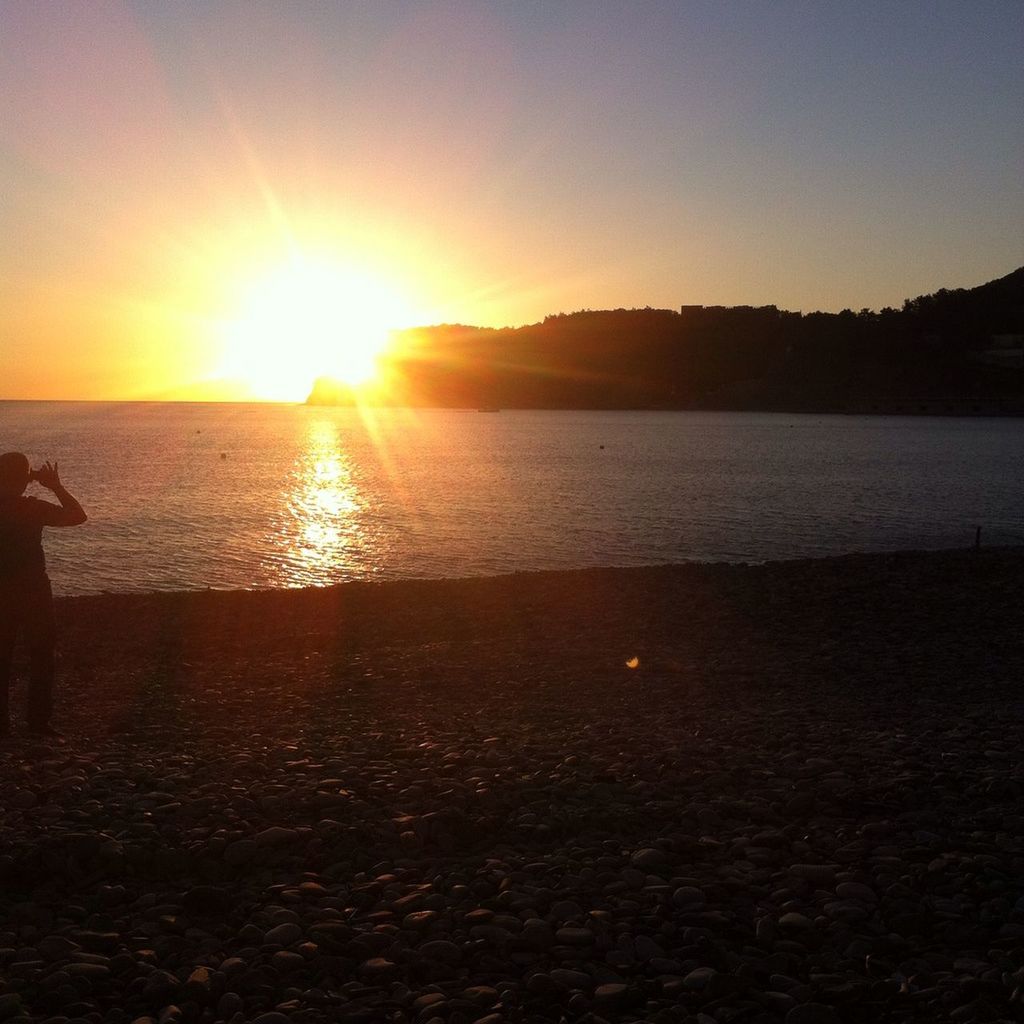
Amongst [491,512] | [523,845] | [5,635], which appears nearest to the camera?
[523,845]

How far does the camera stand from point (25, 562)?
8.64 m

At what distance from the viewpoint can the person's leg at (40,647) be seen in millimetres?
8750

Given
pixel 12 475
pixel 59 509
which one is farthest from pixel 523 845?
pixel 12 475

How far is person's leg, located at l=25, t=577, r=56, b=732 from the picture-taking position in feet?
28.7

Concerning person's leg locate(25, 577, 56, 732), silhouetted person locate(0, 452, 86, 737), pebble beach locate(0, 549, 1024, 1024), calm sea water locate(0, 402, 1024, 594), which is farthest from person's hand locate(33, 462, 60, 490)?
calm sea water locate(0, 402, 1024, 594)

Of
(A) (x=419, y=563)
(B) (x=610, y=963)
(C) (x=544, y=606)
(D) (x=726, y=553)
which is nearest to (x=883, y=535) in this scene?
(D) (x=726, y=553)

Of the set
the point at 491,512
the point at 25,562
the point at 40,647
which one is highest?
the point at 25,562

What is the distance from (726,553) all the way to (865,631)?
15714 mm

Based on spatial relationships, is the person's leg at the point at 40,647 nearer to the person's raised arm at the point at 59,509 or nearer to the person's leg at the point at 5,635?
the person's leg at the point at 5,635

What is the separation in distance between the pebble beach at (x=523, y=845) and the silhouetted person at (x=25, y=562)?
2.82 feet

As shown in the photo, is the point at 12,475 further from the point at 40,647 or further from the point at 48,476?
the point at 40,647

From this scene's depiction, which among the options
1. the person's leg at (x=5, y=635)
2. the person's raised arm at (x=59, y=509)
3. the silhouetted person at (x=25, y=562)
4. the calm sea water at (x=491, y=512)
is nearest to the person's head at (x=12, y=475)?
the silhouetted person at (x=25, y=562)

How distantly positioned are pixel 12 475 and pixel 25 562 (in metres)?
0.76

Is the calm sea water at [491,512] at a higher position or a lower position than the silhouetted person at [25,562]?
lower
